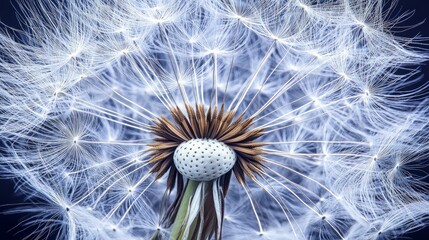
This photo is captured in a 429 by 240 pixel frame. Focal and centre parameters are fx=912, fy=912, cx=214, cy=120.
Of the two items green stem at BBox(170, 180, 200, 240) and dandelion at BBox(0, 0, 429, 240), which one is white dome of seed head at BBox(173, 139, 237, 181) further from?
dandelion at BBox(0, 0, 429, 240)

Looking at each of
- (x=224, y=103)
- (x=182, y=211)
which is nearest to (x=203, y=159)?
(x=182, y=211)

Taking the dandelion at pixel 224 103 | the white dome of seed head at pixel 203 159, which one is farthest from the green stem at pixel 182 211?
the dandelion at pixel 224 103

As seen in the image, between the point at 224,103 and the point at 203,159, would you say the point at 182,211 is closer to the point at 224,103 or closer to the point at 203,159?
the point at 203,159

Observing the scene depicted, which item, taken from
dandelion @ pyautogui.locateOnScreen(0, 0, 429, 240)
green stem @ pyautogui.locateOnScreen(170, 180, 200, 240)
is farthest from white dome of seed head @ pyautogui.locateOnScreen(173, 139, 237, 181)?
dandelion @ pyautogui.locateOnScreen(0, 0, 429, 240)

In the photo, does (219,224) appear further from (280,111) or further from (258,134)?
(280,111)

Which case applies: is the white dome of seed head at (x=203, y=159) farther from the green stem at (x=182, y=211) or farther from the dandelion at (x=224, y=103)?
the dandelion at (x=224, y=103)
